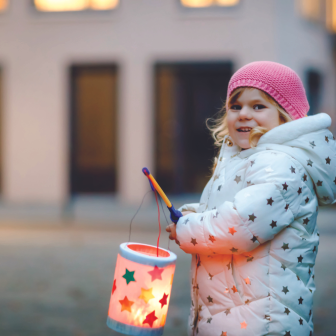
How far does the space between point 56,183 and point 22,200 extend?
38.4 inches

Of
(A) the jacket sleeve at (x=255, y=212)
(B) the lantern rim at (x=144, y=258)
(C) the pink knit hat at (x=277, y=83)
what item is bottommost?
(B) the lantern rim at (x=144, y=258)

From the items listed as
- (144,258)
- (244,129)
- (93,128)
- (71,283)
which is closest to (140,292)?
(144,258)

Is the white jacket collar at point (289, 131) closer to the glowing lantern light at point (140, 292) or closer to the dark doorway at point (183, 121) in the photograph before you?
the glowing lantern light at point (140, 292)

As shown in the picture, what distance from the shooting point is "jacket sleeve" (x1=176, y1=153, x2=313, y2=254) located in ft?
5.32

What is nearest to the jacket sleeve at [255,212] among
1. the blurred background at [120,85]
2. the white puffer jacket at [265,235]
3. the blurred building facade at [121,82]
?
the white puffer jacket at [265,235]

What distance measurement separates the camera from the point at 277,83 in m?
1.81

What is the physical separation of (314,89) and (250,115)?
12.2 metres

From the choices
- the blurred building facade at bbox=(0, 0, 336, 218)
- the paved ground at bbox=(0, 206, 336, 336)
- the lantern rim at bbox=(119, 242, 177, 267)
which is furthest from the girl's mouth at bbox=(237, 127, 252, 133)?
the blurred building facade at bbox=(0, 0, 336, 218)

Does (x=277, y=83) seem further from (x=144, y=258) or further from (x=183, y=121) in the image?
(x=183, y=121)

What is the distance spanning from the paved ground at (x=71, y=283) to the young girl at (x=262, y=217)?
2020 millimetres

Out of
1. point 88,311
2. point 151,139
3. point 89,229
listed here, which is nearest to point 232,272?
point 88,311

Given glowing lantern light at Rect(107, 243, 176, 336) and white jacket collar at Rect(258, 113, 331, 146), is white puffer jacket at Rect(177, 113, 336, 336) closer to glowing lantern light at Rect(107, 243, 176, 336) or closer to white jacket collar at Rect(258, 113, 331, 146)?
white jacket collar at Rect(258, 113, 331, 146)

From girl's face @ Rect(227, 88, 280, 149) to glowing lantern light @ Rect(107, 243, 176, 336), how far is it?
537 mm

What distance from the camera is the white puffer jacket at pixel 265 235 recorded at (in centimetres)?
164
